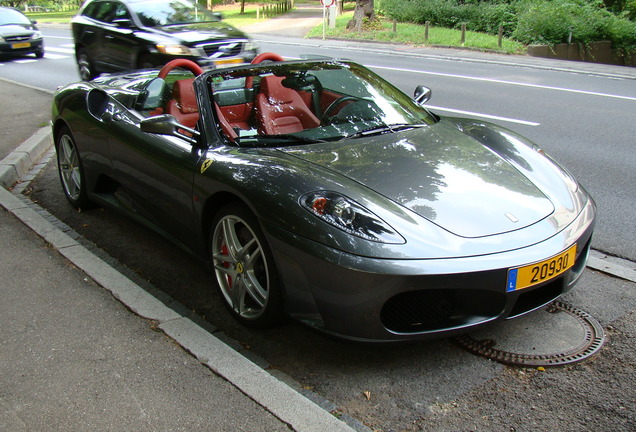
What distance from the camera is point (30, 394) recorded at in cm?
285

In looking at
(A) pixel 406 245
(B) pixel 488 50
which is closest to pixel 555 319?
(A) pixel 406 245

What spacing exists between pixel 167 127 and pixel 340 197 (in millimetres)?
1231

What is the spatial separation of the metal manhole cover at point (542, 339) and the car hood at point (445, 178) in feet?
1.72

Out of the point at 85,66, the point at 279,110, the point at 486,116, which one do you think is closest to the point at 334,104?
the point at 279,110

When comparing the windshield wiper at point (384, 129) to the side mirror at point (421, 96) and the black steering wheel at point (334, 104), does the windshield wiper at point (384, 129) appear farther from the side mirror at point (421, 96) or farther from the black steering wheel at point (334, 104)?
the side mirror at point (421, 96)

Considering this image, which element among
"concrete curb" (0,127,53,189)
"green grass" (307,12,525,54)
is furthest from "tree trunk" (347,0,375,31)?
"concrete curb" (0,127,53,189)

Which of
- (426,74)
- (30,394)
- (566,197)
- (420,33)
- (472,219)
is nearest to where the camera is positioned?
(30,394)

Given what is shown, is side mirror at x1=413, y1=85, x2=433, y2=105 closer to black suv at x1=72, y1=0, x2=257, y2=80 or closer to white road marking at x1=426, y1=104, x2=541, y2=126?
white road marking at x1=426, y1=104, x2=541, y2=126

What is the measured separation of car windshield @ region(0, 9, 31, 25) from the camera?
19.8 m

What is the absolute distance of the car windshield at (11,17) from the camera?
1975 cm

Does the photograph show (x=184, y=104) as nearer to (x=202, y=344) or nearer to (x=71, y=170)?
(x=71, y=170)

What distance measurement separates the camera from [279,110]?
432 centimetres

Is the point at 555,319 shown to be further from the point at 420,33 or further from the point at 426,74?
the point at 420,33

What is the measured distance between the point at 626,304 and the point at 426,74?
1126cm
